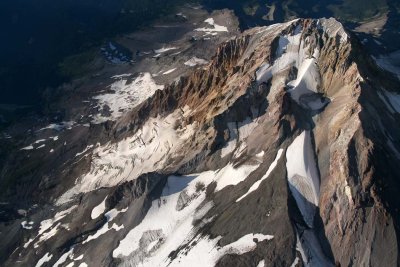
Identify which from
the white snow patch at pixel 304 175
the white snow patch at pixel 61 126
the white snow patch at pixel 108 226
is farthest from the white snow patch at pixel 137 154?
the white snow patch at pixel 61 126

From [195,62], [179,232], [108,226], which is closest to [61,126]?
[195,62]

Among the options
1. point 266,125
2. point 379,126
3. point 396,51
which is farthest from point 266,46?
point 396,51

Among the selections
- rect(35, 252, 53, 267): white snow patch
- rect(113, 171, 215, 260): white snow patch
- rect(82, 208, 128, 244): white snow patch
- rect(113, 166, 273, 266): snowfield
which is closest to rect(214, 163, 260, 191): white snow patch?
rect(113, 166, 273, 266): snowfield

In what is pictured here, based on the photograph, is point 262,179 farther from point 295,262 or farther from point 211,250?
point 295,262

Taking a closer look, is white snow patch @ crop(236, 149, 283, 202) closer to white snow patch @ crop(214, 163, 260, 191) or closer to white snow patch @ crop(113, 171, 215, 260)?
white snow patch @ crop(214, 163, 260, 191)

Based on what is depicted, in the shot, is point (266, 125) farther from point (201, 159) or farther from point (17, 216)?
point (17, 216)
